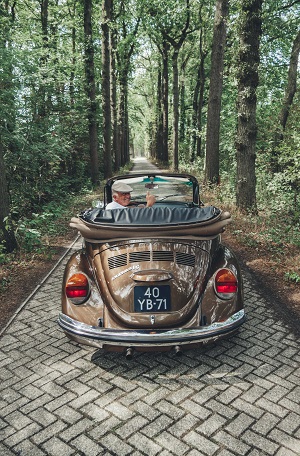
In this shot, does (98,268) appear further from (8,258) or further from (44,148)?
(44,148)

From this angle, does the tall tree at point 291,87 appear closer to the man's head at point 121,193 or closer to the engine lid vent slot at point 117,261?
the man's head at point 121,193

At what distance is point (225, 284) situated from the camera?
11.2ft

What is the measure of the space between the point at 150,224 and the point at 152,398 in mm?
1569

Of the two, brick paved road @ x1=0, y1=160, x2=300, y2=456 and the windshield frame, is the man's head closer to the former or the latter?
the windshield frame

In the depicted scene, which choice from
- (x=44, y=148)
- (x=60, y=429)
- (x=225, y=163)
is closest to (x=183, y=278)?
(x=60, y=429)

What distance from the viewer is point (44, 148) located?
33.9 feet

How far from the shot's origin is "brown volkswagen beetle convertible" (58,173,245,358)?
10.3 feet

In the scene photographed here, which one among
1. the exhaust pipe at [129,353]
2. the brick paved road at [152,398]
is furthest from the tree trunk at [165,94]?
the exhaust pipe at [129,353]

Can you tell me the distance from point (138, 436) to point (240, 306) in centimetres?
152

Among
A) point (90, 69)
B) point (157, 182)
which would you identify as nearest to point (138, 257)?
point (157, 182)

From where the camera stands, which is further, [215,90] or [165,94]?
[165,94]

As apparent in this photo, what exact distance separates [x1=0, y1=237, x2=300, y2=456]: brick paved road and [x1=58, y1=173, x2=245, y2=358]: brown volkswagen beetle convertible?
39 cm

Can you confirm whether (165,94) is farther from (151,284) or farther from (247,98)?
(151,284)

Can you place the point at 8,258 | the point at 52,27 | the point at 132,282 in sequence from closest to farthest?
the point at 132,282, the point at 8,258, the point at 52,27
